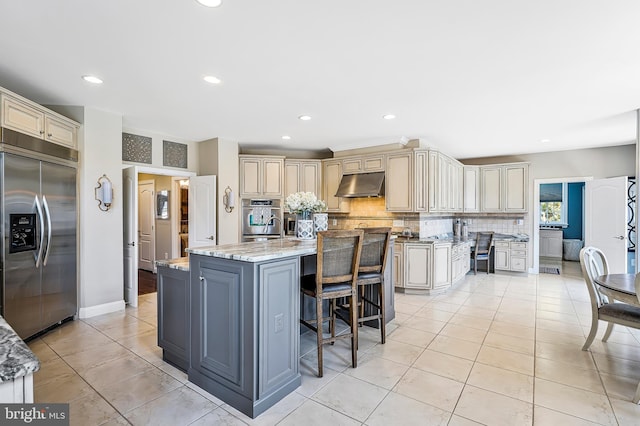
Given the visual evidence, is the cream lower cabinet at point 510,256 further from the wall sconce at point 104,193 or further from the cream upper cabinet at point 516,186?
the wall sconce at point 104,193

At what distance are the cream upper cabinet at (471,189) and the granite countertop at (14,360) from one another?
23.3 ft

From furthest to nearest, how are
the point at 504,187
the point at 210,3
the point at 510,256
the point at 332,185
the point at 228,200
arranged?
1. the point at 504,187
2. the point at 510,256
3. the point at 332,185
4. the point at 228,200
5. the point at 210,3

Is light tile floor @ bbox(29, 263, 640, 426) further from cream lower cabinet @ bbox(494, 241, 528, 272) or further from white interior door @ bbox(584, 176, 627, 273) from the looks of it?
cream lower cabinet @ bbox(494, 241, 528, 272)

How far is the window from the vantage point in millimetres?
9164

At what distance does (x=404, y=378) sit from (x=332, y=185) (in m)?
4.11

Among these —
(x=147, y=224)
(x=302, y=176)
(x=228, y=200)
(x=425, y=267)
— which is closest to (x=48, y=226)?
(x=228, y=200)

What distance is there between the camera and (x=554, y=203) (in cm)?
939

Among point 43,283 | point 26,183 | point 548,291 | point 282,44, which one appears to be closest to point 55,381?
point 43,283

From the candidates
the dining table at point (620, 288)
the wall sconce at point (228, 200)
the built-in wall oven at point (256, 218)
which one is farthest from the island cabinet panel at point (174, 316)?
the dining table at point (620, 288)

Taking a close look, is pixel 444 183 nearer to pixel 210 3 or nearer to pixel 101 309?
pixel 210 3

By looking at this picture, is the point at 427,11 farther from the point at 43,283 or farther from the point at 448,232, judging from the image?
the point at 448,232

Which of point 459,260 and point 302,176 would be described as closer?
point 459,260

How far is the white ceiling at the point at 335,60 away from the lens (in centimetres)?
204

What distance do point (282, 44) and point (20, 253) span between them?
3.14 meters
